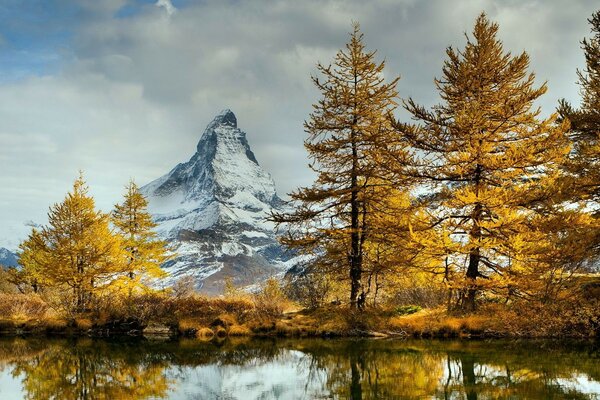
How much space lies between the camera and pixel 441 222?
1944 centimetres

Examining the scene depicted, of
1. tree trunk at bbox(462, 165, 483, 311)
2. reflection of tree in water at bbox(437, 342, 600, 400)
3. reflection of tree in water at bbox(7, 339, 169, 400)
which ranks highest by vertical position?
A: tree trunk at bbox(462, 165, 483, 311)

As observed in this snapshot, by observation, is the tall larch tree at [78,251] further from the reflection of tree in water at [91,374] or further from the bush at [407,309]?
the bush at [407,309]

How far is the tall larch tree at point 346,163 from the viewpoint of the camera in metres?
22.2

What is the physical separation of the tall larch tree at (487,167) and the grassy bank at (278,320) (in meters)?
1.20

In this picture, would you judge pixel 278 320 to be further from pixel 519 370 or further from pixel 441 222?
pixel 519 370

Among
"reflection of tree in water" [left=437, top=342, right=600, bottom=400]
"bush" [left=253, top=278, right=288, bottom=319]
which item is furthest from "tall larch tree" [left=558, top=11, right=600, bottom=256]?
"bush" [left=253, top=278, right=288, bottom=319]

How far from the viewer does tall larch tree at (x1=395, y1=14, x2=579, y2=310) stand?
17953 mm

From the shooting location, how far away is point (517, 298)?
19.6m

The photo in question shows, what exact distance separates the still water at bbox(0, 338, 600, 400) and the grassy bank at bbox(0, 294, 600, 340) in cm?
110

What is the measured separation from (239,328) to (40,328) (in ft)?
35.8

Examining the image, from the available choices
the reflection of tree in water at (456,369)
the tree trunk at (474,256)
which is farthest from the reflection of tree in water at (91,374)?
the tree trunk at (474,256)

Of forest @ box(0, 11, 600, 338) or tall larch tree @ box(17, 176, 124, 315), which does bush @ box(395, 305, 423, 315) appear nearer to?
forest @ box(0, 11, 600, 338)

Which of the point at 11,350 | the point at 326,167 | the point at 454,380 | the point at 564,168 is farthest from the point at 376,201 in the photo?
the point at 11,350

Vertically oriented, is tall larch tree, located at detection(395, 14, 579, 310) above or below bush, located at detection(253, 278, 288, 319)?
above
